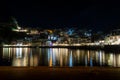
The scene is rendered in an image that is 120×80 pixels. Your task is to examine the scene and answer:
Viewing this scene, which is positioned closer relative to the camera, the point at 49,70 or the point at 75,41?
the point at 49,70

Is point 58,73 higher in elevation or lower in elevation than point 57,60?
higher

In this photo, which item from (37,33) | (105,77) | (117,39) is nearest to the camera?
(105,77)

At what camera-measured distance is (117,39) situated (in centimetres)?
7275

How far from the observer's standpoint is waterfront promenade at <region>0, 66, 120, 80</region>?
1.97 m

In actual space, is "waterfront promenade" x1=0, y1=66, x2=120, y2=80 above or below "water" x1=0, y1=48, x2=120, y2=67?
above

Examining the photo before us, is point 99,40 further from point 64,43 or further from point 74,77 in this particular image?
point 74,77

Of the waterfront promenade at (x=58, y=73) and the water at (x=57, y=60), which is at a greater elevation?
the waterfront promenade at (x=58, y=73)

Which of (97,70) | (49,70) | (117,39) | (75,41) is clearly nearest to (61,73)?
(49,70)

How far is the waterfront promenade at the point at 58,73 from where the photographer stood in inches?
77.5

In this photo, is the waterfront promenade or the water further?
the water

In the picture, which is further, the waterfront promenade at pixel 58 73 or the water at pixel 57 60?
the water at pixel 57 60

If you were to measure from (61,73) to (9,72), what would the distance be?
36 cm

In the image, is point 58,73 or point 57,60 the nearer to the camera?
point 58,73

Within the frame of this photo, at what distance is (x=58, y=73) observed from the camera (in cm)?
202
